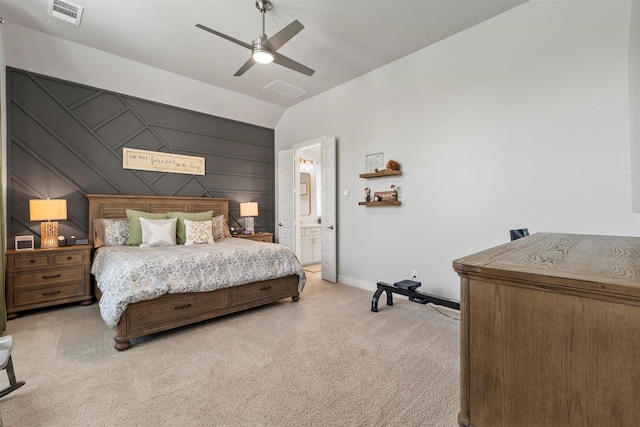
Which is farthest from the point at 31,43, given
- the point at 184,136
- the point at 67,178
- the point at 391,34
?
the point at 391,34

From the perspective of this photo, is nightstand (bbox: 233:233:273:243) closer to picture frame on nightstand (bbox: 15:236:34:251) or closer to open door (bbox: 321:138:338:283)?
open door (bbox: 321:138:338:283)

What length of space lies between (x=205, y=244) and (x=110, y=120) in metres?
2.22

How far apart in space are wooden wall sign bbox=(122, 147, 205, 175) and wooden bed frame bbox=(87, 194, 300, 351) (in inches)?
18.7

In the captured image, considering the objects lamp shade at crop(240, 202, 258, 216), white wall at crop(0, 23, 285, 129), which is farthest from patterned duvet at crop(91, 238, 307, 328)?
white wall at crop(0, 23, 285, 129)

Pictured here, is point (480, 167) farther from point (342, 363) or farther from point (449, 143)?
point (342, 363)

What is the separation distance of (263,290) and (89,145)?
306 centimetres

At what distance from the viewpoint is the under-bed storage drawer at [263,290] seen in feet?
10.2

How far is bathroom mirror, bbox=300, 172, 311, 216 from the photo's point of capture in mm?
6578

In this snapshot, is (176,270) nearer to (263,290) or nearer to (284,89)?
(263,290)

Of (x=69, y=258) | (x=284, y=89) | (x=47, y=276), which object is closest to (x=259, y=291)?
(x=69, y=258)

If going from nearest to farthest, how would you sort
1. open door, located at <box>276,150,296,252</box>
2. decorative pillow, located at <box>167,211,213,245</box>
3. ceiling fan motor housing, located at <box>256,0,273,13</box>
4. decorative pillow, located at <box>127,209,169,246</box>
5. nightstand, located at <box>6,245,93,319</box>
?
ceiling fan motor housing, located at <box>256,0,273,13</box>, nightstand, located at <box>6,245,93,319</box>, decorative pillow, located at <box>127,209,169,246</box>, decorative pillow, located at <box>167,211,213,245</box>, open door, located at <box>276,150,296,252</box>

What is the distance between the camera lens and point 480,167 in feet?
10.2

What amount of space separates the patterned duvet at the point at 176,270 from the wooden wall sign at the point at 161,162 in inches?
53.8

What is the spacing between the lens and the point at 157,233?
11.9 feet
